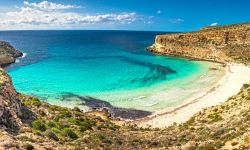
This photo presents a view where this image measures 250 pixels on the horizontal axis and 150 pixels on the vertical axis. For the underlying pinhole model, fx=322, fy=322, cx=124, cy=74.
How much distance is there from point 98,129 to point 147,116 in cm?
1345

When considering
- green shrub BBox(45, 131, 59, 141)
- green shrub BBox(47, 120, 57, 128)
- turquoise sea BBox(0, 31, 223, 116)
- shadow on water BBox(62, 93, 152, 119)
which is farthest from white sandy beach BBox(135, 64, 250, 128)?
green shrub BBox(45, 131, 59, 141)

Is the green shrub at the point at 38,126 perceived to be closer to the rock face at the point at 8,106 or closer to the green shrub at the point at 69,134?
the rock face at the point at 8,106

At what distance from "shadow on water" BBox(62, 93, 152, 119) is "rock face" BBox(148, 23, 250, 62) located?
187 ft

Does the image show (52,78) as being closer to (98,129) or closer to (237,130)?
(98,129)

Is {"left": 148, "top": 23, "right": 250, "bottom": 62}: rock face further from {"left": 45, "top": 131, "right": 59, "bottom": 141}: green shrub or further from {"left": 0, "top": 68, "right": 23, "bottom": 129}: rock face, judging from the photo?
{"left": 45, "top": 131, "right": 59, "bottom": 141}: green shrub

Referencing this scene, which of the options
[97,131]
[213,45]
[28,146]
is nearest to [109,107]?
[97,131]

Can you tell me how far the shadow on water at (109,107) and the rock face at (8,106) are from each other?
56.8ft

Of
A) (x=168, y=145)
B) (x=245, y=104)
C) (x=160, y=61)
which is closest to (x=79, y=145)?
(x=168, y=145)

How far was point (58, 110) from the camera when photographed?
116ft

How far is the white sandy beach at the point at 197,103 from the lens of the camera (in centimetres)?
4091

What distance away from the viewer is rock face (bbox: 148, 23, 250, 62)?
101500 mm

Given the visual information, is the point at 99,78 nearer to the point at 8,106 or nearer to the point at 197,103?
the point at 197,103

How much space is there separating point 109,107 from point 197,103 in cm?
1322

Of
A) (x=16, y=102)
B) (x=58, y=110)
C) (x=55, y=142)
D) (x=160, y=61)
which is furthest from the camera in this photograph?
(x=160, y=61)
